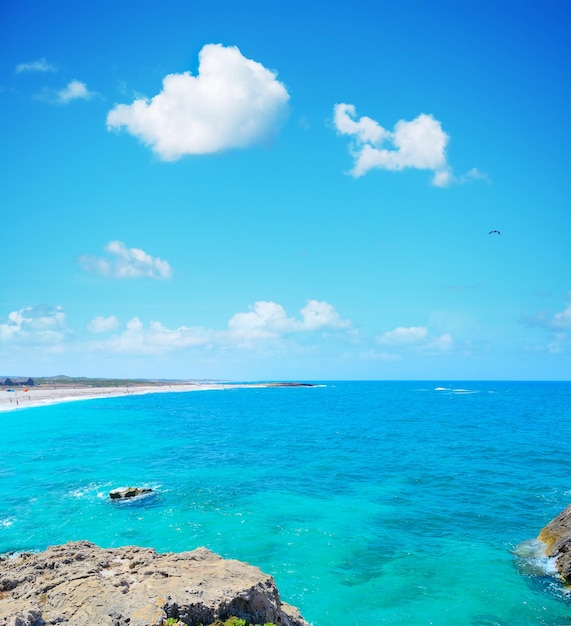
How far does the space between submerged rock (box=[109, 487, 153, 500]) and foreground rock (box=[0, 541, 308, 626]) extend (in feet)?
68.5

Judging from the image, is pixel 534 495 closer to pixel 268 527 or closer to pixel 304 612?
pixel 268 527

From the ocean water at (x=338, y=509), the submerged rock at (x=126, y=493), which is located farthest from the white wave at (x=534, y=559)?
the submerged rock at (x=126, y=493)

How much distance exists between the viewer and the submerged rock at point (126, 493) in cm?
3875

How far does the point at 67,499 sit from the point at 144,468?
12.3 m

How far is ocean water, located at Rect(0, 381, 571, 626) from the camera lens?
23.2m

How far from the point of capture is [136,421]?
322ft

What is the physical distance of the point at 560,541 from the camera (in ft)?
88.5

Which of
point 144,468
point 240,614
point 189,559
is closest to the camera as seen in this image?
point 240,614

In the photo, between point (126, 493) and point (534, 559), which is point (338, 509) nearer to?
point (534, 559)

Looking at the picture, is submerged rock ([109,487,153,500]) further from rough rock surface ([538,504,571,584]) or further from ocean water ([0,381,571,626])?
rough rock surface ([538,504,571,584])

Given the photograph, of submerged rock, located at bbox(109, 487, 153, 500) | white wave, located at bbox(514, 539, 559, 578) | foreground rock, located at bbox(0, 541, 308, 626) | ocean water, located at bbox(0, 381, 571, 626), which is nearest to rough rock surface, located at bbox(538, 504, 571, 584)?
white wave, located at bbox(514, 539, 559, 578)

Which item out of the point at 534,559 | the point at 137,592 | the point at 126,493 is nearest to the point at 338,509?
the point at 534,559

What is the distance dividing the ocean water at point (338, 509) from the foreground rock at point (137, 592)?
26.3 feet

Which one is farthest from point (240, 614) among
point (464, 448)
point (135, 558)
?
point (464, 448)
